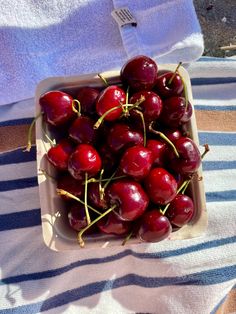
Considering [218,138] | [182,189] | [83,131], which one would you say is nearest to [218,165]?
[218,138]

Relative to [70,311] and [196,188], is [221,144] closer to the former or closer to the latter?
[196,188]

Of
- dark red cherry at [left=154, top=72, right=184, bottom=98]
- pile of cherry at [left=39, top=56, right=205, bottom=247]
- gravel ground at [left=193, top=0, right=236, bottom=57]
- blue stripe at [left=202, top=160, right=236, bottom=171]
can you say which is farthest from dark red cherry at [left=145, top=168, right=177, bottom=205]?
gravel ground at [left=193, top=0, right=236, bottom=57]

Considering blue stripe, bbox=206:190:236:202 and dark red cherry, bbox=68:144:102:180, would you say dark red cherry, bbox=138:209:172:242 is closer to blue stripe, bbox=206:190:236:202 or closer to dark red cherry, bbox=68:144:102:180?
dark red cherry, bbox=68:144:102:180

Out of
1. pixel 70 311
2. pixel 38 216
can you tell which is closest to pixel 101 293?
pixel 70 311

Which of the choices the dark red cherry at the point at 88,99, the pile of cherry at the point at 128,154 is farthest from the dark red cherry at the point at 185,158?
the dark red cherry at the point at 88,99

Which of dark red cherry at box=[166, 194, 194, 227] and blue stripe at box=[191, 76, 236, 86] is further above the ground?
blue stripe at box=[191, 76, 236, 86]

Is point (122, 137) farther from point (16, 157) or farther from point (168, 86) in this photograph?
point (16, 157)
